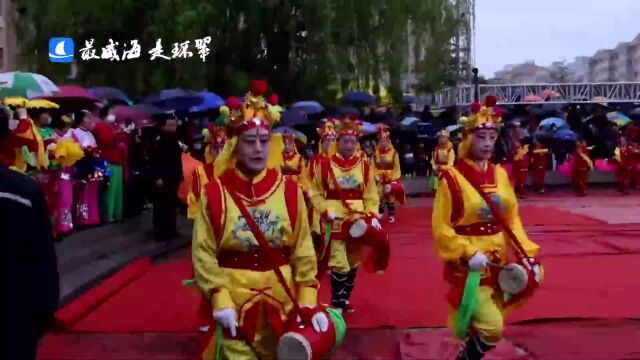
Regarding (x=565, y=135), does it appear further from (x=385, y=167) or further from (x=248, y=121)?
(x=248, y=121)

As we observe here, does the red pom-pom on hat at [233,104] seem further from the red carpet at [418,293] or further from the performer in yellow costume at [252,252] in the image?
the red carpet at [418,293]

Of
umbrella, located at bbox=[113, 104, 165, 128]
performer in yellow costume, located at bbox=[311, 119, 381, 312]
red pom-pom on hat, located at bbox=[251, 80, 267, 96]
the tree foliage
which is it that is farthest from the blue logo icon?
red pom-pom on hat, located at bbox=[251, 80, 267, 96]

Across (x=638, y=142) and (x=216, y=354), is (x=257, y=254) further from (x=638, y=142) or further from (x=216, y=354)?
(x=638, y=142)

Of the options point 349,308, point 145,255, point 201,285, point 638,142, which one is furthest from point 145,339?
point 638,142

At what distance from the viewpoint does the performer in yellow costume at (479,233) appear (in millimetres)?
4949

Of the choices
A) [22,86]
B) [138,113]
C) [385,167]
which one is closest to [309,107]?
[385,167]

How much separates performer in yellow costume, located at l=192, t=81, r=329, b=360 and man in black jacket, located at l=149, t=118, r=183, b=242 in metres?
6.97

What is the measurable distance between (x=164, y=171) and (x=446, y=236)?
6633 millimetres

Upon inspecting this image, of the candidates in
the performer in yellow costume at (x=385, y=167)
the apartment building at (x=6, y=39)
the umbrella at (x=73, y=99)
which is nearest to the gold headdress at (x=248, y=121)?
the umbrella at (x=73, y=99)

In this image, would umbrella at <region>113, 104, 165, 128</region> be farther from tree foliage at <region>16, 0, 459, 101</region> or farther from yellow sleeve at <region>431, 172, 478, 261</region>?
yellow sleeve at <region>431, 172, 478, 261</region>

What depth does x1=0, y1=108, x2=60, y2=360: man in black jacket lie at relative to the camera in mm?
3047

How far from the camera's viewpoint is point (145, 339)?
6754mm

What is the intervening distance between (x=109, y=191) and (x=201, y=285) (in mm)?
7555

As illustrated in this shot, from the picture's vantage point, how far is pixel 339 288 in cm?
739
